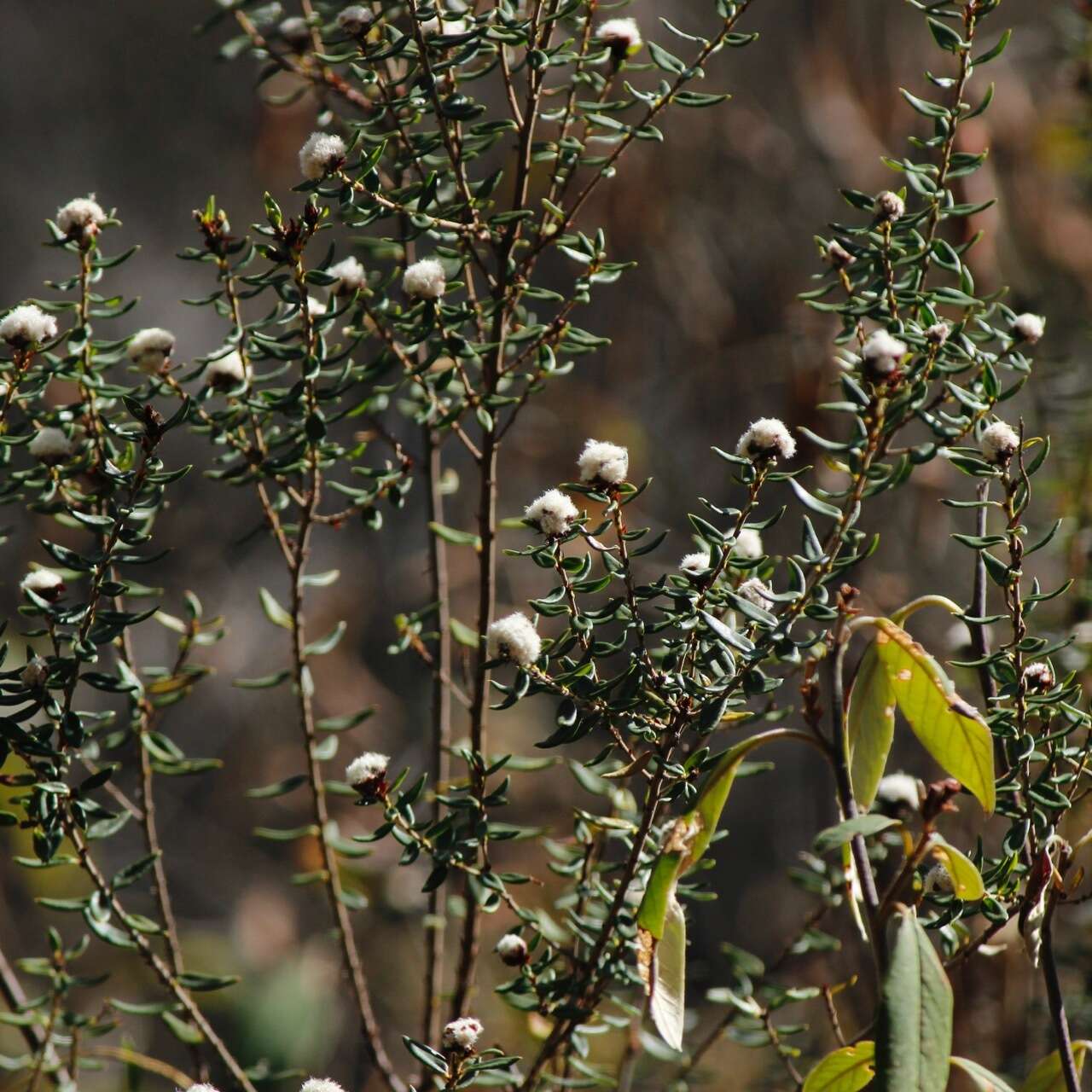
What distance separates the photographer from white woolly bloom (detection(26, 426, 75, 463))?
70 cm

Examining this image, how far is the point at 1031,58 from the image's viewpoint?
105 inches

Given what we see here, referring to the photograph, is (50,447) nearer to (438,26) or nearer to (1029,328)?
(438,26)

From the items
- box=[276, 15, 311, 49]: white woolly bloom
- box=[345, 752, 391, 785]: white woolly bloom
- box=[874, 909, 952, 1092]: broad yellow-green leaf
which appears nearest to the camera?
box=[874, 909, 952, 1092]: broad yellow-green leaf

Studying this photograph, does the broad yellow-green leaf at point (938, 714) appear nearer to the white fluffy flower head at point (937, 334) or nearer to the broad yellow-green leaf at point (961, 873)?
the broad yellow-green leaf at point (961, 873)

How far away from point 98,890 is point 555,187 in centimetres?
50

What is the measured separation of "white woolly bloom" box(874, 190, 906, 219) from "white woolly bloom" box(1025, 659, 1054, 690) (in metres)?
0.24

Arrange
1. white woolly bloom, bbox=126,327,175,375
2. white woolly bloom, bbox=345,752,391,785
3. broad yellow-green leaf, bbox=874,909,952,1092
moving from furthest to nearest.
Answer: white woolly bloom, bbox=126,327,175,375
white woolly bloom, bbox=345,752,391,785
broad yellow-green leaf, bbox=874,909,952,1092

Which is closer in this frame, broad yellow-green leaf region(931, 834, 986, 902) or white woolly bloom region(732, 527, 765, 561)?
broad yellow-green leaf region(931, 834, 986, 902)

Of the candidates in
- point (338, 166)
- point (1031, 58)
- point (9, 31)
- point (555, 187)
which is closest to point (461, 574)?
point (9, 31)

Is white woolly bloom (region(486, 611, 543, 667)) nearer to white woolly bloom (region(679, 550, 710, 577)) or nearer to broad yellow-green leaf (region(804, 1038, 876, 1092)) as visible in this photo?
white woolly bloom (region(679, 550, 710, 577))

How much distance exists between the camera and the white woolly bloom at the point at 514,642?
590mm

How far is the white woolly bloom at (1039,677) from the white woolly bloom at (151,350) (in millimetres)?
492

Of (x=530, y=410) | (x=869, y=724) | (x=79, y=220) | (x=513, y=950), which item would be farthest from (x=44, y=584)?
(x=530, y=410)

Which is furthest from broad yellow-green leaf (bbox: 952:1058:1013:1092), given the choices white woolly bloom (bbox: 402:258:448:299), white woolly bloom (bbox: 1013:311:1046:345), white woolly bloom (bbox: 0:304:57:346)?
white woolly bloom (bbox: 0:304:57:346)
